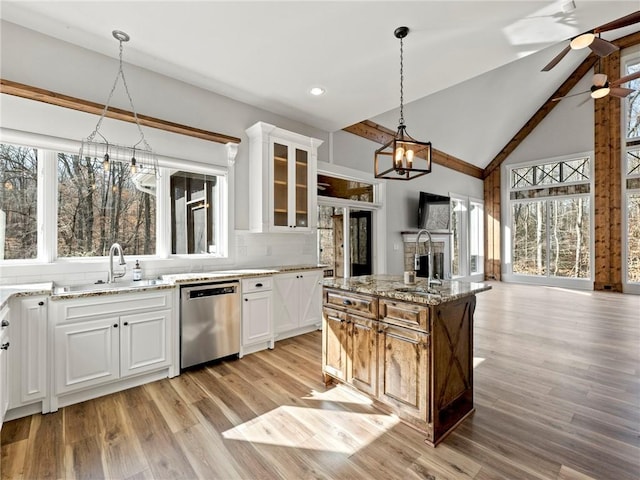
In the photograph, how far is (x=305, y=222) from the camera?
430 cm

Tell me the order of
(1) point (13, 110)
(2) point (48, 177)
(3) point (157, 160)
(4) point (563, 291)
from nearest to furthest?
1. (1) point (13, 110)
2. (2) point (48, 177)
3. (3) point (157, 160)
4. (4) point (563, 291)

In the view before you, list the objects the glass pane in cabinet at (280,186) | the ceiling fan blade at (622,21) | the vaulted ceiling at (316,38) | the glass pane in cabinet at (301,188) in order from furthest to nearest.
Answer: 1. the glass pane in cabinet at (301,188)
2. the glass pane in cabinet at (280,186)
3. the ceiling fan blade at (622,21)
4. the vaulted ceiling at (316,38)

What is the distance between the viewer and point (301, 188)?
4230 millimetres

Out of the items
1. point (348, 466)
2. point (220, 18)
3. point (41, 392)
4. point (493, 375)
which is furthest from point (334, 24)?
point (41, 392)

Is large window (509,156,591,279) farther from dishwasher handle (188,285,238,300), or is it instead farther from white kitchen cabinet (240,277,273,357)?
dishwasher handle (188,285,238,300)

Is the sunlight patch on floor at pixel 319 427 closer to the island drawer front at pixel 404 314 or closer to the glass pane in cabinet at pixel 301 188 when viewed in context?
the island drawer front at pixel 404 314

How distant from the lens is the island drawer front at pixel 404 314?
6.50ft

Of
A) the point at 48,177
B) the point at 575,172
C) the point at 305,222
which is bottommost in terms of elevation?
the point at 305,222

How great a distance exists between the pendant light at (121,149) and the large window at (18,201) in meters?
0.42

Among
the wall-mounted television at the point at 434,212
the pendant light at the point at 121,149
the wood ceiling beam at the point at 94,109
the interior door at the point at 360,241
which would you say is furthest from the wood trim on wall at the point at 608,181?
the pendant light at the point at 121,149

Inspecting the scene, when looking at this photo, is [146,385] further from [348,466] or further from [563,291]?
[563,291]

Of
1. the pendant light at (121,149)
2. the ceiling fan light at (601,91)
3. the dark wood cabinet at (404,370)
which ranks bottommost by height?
the dark wood cabinet at (404,370)

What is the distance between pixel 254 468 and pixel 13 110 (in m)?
3.28

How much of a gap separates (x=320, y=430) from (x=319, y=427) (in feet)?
0.12
